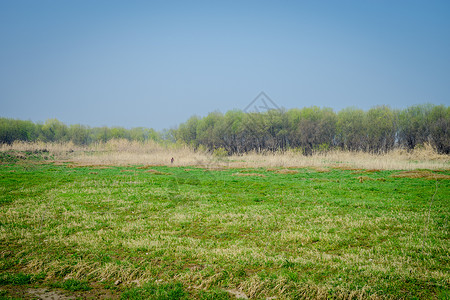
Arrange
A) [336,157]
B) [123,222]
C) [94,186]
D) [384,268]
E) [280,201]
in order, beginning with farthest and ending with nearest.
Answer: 1. [336,157]
2. [94,186]
3. [280,201]
4. [123,222]
5. [384,268]

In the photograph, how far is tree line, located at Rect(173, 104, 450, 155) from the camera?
5066cm

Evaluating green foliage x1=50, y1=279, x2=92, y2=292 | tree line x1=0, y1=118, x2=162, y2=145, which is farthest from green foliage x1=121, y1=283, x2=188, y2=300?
tree line x1=0, y1=118, x2=162, y2=145

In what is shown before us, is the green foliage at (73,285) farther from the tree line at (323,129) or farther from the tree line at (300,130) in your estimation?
the tree line at (323,129)

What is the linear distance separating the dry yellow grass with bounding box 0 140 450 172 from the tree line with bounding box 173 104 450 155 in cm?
779

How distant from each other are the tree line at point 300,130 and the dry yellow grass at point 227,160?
6941mm

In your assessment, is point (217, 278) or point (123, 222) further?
point (123, 222)

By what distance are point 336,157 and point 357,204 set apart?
26465 mm

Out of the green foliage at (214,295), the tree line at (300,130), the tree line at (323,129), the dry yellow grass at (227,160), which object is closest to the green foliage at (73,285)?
the green foliage at (214,295)

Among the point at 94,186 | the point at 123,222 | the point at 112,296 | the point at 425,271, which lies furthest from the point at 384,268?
the point at 94,186

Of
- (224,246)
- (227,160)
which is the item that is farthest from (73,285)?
(227,160)

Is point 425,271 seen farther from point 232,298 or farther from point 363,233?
point 232,298

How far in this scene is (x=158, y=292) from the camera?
196 inches

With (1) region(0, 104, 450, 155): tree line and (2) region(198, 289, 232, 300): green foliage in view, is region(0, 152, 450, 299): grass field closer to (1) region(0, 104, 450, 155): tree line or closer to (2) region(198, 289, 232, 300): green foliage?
(2) region(198, 289, 232, 300): green foliage

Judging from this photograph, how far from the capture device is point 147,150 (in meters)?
41.9
